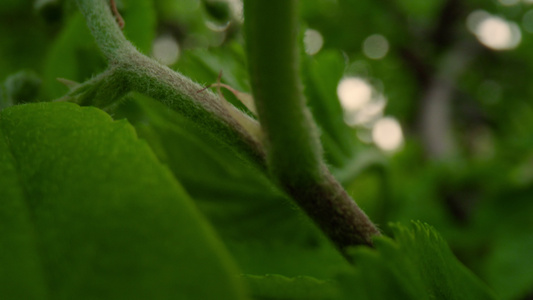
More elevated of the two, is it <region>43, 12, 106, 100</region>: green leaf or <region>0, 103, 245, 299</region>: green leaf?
<region>43, 12, 106, 100</region>: green leaf

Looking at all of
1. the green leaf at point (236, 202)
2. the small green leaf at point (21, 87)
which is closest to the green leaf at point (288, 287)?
the green leaf at point (236, 202)

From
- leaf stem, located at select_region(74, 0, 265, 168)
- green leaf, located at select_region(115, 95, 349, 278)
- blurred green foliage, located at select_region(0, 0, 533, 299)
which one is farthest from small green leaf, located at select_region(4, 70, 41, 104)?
leaf stem, located at select_region(74, 0, 265, 168)

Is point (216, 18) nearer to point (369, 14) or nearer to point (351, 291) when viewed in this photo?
point (351, 291)

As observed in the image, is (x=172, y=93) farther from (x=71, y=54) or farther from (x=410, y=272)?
(x=71, y=54)

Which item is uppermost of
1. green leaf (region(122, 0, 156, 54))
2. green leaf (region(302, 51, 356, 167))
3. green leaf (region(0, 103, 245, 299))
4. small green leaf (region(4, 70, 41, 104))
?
green leaf (region(122, 0, 156, 54))

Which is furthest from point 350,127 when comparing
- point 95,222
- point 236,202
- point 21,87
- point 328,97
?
point 95,222

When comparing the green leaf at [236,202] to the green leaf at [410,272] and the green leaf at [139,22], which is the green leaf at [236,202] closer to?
the green leaf at [139,22]

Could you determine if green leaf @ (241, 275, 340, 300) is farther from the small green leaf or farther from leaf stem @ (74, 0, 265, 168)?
the small green leaf
